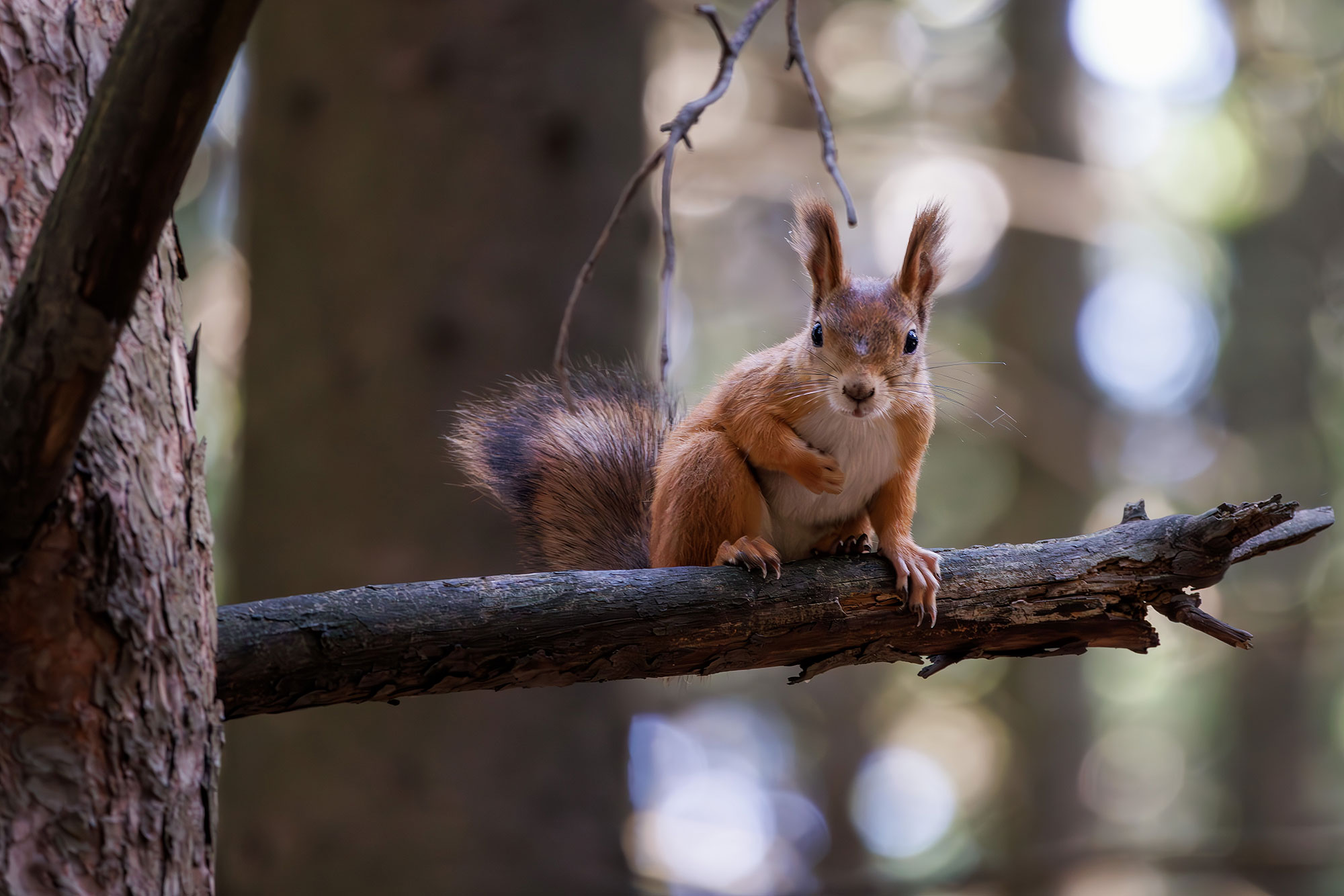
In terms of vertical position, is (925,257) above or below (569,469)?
above

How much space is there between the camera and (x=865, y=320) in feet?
6.75

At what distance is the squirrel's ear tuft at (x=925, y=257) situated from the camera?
2.16 metres

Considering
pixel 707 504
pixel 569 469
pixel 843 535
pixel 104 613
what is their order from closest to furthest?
pixel 104 613
pixel 707 504
pixel 843 535
pixel 569 469

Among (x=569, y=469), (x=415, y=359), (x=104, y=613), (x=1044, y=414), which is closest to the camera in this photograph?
(x=104, y=613)

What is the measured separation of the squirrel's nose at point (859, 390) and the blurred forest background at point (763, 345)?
0.60 metres

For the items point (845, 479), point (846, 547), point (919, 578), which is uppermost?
point (845, 479)

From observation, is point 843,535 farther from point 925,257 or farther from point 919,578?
point 925,257

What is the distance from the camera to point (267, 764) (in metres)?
2.57

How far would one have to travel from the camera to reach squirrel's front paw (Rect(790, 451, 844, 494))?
1.96 meters

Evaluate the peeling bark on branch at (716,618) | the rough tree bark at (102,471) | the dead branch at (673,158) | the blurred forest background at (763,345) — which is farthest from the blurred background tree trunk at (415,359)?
the dead branch at (673,158)

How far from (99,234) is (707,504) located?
1296mm

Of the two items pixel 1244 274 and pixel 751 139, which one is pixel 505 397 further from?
pixel 1244 274

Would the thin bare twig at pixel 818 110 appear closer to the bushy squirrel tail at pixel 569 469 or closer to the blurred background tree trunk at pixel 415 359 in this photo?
the bushy squirrel tail at pixel 569 469

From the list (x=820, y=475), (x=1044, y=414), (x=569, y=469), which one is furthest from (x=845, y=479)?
(x=1044, y=414)
